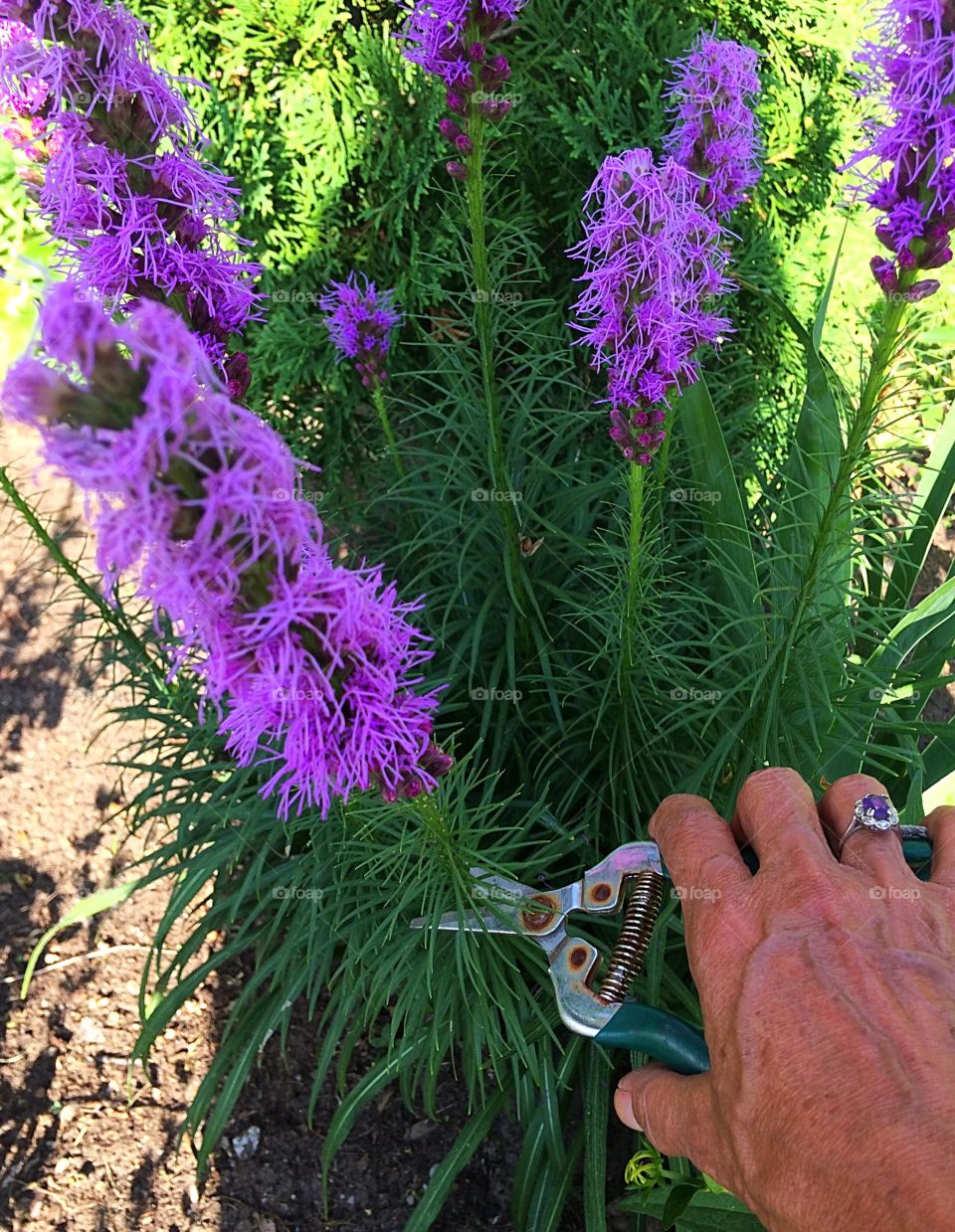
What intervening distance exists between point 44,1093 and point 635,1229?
1.76 meters

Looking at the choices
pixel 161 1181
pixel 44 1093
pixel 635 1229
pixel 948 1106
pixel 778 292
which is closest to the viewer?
pixel 948 1106

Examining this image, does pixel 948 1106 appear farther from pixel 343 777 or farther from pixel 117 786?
pixel 117 786

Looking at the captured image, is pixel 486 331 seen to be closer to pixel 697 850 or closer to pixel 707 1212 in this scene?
pixel 697 850

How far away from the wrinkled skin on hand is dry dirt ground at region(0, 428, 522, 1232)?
1.41 metres

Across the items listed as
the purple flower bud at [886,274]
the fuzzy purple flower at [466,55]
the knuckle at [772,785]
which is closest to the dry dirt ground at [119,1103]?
the fuzzy purple flower at [466,55]

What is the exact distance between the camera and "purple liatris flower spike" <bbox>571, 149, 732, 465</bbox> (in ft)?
4.18

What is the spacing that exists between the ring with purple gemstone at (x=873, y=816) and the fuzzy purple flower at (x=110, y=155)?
1.18 m

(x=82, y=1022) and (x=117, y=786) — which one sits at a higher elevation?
(x=117, y=786)

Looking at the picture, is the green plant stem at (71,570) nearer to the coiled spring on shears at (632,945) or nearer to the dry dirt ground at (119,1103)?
the dry dirt ground at (119,1103)

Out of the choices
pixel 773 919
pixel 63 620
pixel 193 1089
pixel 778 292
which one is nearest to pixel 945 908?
pixel 773 919

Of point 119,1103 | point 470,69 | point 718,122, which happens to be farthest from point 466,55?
point 119,1103

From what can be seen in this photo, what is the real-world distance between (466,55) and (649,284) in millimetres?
554

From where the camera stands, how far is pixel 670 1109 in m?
1.17

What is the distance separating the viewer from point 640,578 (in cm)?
179
